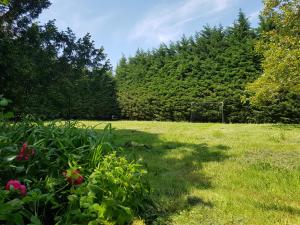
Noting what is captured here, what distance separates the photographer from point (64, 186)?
2.50m

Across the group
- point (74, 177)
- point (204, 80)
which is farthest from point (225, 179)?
point (204, 80)

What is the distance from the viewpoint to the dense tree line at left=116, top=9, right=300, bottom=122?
41.0 feet

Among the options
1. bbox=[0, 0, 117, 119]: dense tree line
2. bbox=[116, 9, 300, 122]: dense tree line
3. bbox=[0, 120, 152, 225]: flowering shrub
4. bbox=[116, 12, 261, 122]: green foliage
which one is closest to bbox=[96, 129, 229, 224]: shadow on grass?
bbox=[0, 120, 152, 225]: flowering shrub

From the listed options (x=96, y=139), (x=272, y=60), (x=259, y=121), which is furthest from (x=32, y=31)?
(x=259, y=121)

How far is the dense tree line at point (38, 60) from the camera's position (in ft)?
18.8

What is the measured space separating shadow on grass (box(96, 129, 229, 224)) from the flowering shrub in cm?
28

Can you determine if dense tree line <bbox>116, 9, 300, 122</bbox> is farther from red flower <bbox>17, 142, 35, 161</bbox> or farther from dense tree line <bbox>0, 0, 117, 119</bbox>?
red flower <bbox>17, 142, 35, 161</bbox>

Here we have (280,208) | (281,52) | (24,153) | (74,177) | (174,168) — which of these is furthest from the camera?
(281,52)

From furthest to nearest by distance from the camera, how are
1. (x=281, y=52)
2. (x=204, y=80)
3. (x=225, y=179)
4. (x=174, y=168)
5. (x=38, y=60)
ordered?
(x=204, y=80)
(x=281, y=52)
(x=38, y=60)
(x=174, y=168)
(x=225, y=179)

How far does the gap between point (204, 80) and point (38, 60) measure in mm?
8787

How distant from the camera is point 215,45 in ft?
46.0

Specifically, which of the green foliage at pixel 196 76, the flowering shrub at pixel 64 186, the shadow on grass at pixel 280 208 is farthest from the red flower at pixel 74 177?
the green foliage at pixel 196 76

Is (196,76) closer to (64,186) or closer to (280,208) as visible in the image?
(280,208)

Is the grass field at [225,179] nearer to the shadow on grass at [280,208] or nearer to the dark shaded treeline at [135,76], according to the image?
the shadow on grass at [280,208]
